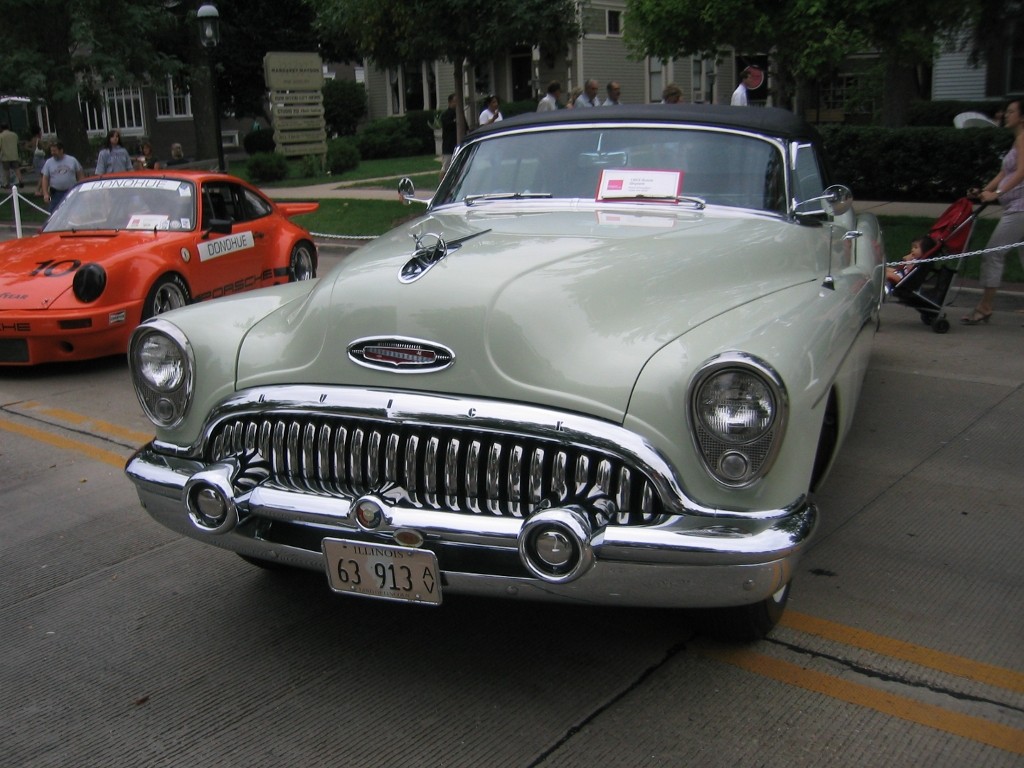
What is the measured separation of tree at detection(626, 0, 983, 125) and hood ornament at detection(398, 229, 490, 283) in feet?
28.2

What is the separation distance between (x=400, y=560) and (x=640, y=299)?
1.09m

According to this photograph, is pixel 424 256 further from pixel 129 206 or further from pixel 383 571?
pixel 129 206

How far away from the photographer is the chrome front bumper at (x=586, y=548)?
2.79 metres

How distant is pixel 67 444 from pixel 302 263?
4.33 m

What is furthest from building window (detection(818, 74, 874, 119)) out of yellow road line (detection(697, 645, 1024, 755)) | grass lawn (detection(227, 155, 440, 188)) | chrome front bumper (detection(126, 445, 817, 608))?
chrome front bumper (detection(126, 445, 817, 608))

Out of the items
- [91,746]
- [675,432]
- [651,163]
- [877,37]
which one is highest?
[877,37]

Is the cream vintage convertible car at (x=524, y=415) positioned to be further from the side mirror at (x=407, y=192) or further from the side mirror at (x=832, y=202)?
the side mirror at (x=407, y=192)

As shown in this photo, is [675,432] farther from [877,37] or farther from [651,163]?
[877,37]

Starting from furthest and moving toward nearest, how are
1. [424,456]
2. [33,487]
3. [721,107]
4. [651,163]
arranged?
[33,487], [721,107], [651,163], [424,456]

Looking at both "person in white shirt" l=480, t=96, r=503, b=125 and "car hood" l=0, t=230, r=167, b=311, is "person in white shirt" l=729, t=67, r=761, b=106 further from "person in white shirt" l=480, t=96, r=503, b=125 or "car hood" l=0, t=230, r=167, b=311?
"car hood" l=0, t=230, r=167, b=311

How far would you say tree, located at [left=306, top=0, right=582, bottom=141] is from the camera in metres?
14.9

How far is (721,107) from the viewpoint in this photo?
4.82 metres

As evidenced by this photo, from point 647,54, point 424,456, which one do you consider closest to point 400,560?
point 424,456

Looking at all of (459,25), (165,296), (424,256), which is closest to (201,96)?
(459,25)
